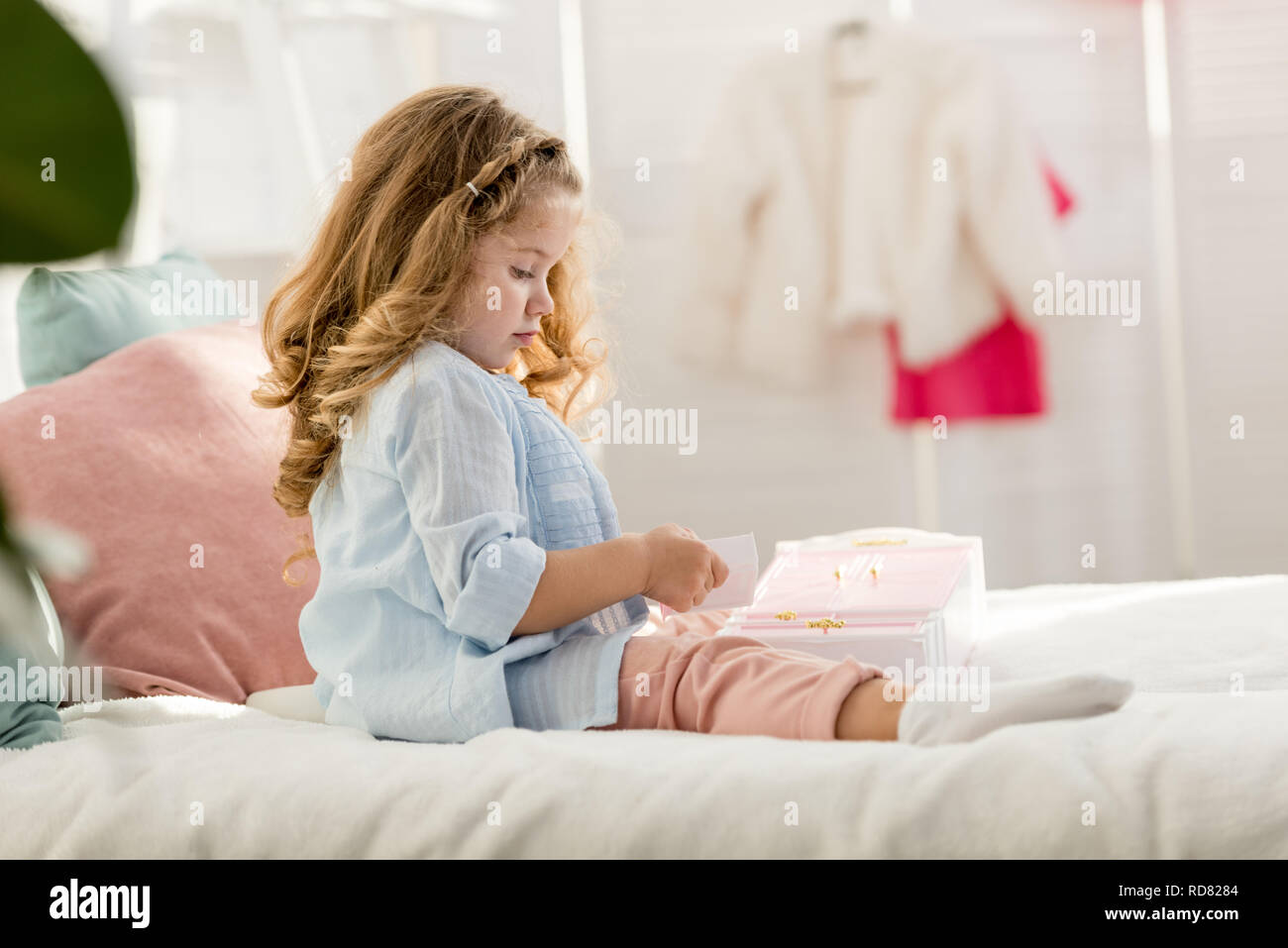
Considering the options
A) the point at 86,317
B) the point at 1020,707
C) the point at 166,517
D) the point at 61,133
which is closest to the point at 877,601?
the point at 1020,707

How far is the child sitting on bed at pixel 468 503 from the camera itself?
40.2 inches

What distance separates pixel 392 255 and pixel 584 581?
0.35 meters

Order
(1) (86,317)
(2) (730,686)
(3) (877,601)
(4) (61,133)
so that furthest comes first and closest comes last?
(1) (86,317), (3) (877,601), (2) (730,686), (4) (61,133)

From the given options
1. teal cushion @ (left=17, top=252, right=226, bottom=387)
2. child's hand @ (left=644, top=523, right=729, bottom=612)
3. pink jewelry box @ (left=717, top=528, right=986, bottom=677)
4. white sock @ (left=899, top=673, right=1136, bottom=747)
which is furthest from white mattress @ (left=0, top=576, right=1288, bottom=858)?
teal cushion @ (left=17, top=252, right=226, bottom=387)

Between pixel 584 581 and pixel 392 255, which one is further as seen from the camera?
pixel 392 255

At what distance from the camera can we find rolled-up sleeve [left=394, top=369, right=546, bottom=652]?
3.34 feet

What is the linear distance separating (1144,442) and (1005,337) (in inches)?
15.0

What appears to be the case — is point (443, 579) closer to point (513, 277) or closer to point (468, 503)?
point (468, 503)

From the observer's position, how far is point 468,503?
1041mm

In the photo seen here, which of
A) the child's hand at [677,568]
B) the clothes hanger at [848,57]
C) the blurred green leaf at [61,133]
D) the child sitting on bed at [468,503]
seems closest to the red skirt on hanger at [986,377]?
the clothes hanger at [848,57]

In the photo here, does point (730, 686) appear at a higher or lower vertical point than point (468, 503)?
lower

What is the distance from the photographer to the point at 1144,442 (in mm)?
2639

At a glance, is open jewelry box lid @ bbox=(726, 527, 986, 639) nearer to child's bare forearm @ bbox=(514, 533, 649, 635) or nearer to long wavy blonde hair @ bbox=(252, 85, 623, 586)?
child's bare forearm @ bbox=(514, 533, 649, 635)

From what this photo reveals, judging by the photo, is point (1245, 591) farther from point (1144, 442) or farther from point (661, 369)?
point (661, 369)
